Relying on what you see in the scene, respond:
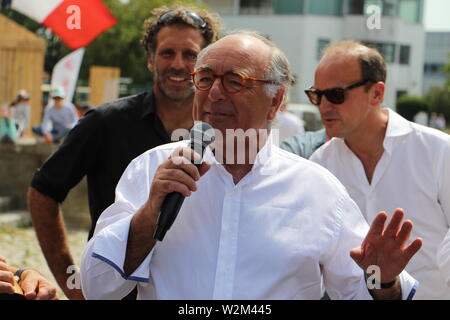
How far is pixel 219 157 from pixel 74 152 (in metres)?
1.14

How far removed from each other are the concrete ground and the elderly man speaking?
517 cm

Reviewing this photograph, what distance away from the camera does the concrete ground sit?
759 centimetres

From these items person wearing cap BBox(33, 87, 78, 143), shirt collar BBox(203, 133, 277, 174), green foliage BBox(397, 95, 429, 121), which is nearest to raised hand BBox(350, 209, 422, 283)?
shirt collar BBox(203, 133, 277, 174)

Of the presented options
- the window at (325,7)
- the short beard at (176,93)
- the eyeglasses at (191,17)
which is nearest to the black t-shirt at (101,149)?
the short beard at (176,93)

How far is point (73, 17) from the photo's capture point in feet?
17.3

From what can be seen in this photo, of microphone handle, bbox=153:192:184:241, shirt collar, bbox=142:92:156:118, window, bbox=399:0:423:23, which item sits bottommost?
window, bbox=399:0:423:23

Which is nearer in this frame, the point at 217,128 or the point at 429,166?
the point at 217,128

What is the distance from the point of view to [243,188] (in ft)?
7.97

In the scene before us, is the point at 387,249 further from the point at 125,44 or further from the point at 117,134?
the point at 125,44

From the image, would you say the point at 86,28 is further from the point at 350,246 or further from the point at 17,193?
the point at 17,193

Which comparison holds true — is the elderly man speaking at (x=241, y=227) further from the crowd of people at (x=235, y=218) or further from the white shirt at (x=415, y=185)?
the white shirt at (x=415, y=185)

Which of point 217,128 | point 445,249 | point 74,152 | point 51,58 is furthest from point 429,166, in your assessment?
point 51,58

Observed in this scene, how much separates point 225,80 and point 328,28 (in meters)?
39.6

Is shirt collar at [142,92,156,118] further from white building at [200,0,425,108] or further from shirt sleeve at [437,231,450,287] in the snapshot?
white building at [200,0,425,108]
